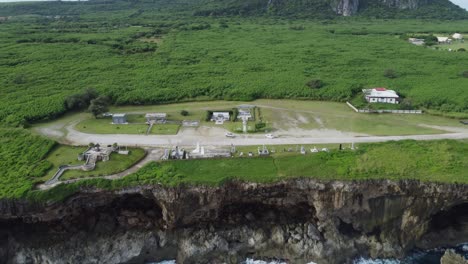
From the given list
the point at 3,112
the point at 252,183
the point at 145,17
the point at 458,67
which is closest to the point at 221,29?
the point at 145,17

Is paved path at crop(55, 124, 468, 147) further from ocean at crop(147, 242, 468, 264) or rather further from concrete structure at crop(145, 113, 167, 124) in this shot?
ocean at crop(147, 242, 468, 264)

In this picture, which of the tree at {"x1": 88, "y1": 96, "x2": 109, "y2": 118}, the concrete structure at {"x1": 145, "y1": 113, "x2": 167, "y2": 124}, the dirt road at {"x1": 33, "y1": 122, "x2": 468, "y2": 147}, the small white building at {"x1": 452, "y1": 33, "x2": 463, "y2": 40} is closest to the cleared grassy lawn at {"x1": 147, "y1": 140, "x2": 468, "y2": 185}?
the dirt road at {"x1": 33, "y1": 122, "x2": 468, "y2": 147}

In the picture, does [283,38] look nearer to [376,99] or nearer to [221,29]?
[221,29]

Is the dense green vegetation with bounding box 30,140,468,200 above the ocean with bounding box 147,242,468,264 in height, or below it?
above

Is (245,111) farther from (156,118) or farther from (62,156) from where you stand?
(62,156)

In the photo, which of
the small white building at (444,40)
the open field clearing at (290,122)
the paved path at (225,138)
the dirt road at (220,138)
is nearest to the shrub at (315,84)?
the open field clearing at (290,122)

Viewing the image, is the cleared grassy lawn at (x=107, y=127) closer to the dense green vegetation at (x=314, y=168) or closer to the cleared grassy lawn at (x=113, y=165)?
the cleared grassy lawn at (x=113, y=165)
